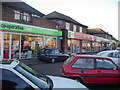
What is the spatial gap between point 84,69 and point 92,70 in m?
0.34

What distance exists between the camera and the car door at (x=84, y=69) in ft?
16.4

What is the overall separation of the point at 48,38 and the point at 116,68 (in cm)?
1314

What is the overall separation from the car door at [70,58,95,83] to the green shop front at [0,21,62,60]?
28.5 feet

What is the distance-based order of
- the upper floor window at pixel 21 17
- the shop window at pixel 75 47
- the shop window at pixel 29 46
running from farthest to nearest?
the shop window at pixel 75 47 → the shop window at pixel 29 46 → the upper floor window at pixel 21 17

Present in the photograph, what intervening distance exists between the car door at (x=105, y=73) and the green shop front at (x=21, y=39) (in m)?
9.44

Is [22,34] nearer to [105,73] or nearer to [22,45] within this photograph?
[22,45]

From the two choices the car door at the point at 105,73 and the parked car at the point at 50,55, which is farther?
the parked car at the point at 50,55

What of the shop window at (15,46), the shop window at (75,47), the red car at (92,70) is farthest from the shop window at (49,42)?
the red car at (92,70)

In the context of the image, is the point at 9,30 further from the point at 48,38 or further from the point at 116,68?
the point at 116,68

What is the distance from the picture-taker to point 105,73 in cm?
505

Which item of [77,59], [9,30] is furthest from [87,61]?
[9,30]

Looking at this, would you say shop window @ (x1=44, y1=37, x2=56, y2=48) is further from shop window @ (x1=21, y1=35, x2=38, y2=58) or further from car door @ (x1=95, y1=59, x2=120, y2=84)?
car door @ (x1=95, y1=59, x2=120, y2=84)

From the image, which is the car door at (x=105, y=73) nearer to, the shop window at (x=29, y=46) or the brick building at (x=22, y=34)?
the brick building at (x=22, y=34)

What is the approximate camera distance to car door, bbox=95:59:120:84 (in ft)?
16.4
